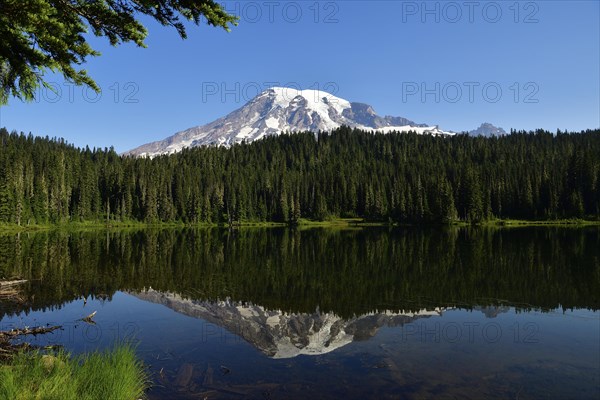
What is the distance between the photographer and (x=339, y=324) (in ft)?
77.5

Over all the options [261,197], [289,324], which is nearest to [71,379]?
[289,324]

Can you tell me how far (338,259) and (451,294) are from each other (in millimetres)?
22282

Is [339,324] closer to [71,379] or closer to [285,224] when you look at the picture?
[71,379]

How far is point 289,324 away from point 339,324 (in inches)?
119

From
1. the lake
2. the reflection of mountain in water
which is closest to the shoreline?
the lake

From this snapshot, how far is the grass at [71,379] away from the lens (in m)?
9.47

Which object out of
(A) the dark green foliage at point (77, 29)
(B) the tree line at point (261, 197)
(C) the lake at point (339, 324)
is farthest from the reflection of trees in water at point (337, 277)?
(B) the tree line at point (261, 197)

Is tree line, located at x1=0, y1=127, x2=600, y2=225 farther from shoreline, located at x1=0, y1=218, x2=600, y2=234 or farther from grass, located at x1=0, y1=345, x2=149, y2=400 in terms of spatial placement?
grass, located at x1=0, y1=345, x2=149, y2=400

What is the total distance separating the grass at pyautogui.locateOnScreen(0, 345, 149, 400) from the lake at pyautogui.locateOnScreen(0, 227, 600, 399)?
2.69 metres

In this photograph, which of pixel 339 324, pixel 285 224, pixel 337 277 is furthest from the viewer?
pixel 285 224

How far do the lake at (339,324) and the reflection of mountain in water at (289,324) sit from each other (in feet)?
0.38

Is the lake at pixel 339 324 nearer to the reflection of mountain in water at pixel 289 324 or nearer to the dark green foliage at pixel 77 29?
the reflection of mountain in water at pixel 289 324

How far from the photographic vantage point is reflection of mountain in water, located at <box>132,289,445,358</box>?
20.3 metres

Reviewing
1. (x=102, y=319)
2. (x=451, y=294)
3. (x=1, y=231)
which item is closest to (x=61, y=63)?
(x=102, y=319)
